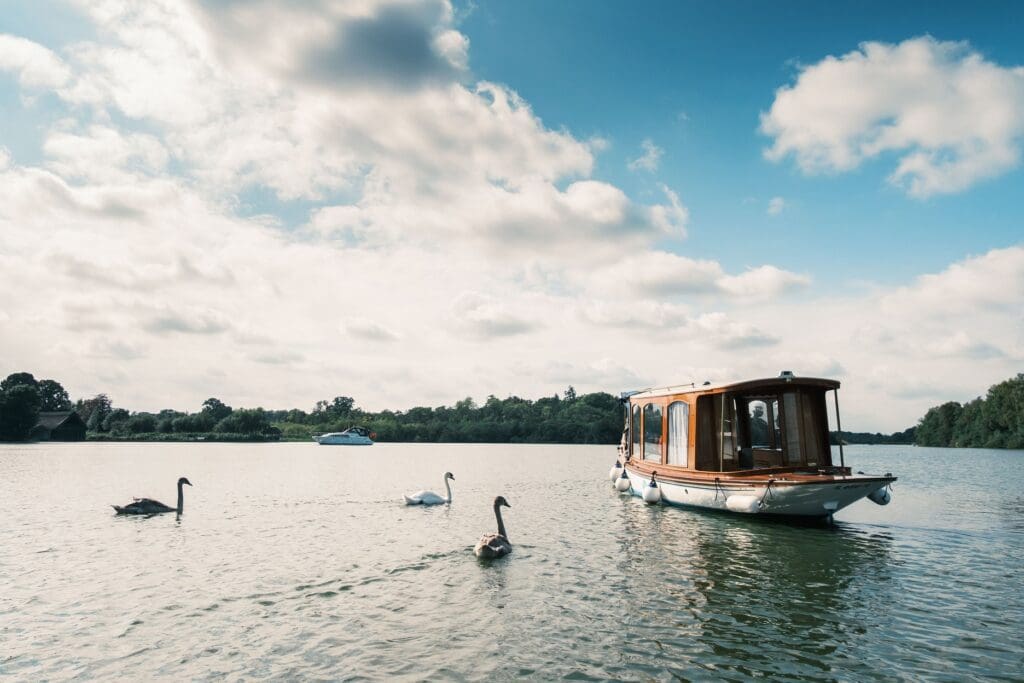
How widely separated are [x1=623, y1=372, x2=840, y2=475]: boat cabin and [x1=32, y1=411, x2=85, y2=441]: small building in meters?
114

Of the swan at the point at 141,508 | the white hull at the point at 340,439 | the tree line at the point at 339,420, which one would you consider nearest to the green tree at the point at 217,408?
the tree line at the point at 339,420

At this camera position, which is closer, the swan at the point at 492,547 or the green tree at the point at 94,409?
the swan at the point at 492,547

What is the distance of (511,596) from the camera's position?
12.4 m

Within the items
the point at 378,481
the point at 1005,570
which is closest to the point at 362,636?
the point at 1005,570

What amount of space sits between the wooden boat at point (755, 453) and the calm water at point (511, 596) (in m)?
1.10

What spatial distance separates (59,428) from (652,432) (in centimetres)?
11205

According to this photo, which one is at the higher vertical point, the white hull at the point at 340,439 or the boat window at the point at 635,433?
the boat window at the point at 635,433

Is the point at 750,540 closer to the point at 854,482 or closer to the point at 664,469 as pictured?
the point at 854,482

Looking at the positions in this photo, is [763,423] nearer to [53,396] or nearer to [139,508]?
[139,508]

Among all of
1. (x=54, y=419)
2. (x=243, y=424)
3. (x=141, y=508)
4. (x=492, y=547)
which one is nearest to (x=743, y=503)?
(x=492, y=547)

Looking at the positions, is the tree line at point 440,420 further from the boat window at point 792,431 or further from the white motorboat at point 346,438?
the boat window at point 792,431

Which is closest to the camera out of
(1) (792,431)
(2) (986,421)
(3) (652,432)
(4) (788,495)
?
(4) (788,495)

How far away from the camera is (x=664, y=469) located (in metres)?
25.8

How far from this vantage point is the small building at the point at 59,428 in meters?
101
